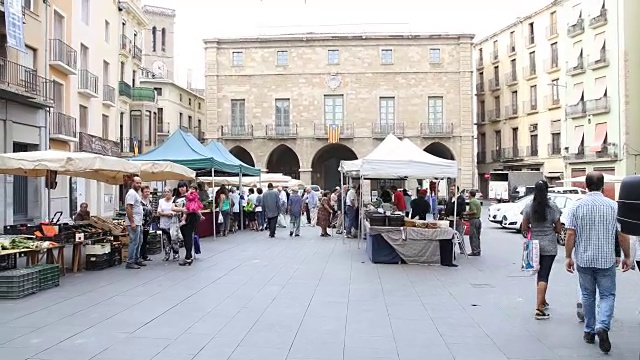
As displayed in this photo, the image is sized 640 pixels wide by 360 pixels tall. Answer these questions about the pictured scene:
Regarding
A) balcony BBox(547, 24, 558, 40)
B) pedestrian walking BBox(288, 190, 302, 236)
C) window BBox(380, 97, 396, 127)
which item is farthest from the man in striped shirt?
balcony BBox(547, 24, 558, 40)

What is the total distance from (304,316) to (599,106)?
118 ft

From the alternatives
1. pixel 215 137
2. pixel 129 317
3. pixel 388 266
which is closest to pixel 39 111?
pixel 388 266

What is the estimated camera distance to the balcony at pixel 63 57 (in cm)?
2133

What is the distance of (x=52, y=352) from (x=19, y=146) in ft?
52.5

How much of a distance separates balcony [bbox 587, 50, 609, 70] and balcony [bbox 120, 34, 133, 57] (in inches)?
1125

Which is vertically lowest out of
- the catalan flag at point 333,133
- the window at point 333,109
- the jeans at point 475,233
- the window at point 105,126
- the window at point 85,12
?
the jeans at point 475,233

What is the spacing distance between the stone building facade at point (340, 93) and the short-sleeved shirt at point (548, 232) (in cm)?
3754

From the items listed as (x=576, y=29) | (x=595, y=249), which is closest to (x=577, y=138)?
(x=576, y=29)

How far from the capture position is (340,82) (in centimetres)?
4491

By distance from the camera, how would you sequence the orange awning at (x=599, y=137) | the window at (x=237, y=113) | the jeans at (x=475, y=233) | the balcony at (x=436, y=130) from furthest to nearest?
the window at (x=237, y=113) → the balcony at (x=436, y=130) → the orange awning at (x=599, y=137) → the jeans at (x=475, y=233)

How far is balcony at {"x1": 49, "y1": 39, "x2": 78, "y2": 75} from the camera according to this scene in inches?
840

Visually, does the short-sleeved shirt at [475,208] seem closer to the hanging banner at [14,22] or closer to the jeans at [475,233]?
the jeans at [475,233]

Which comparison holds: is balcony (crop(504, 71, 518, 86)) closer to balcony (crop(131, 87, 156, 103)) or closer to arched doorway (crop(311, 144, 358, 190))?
arched doorway (crop(311, 144, 358, 190))

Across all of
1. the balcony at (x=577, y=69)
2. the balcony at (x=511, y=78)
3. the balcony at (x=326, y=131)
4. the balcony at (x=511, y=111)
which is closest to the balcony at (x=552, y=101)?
the balcony at (x=577, y=69)
